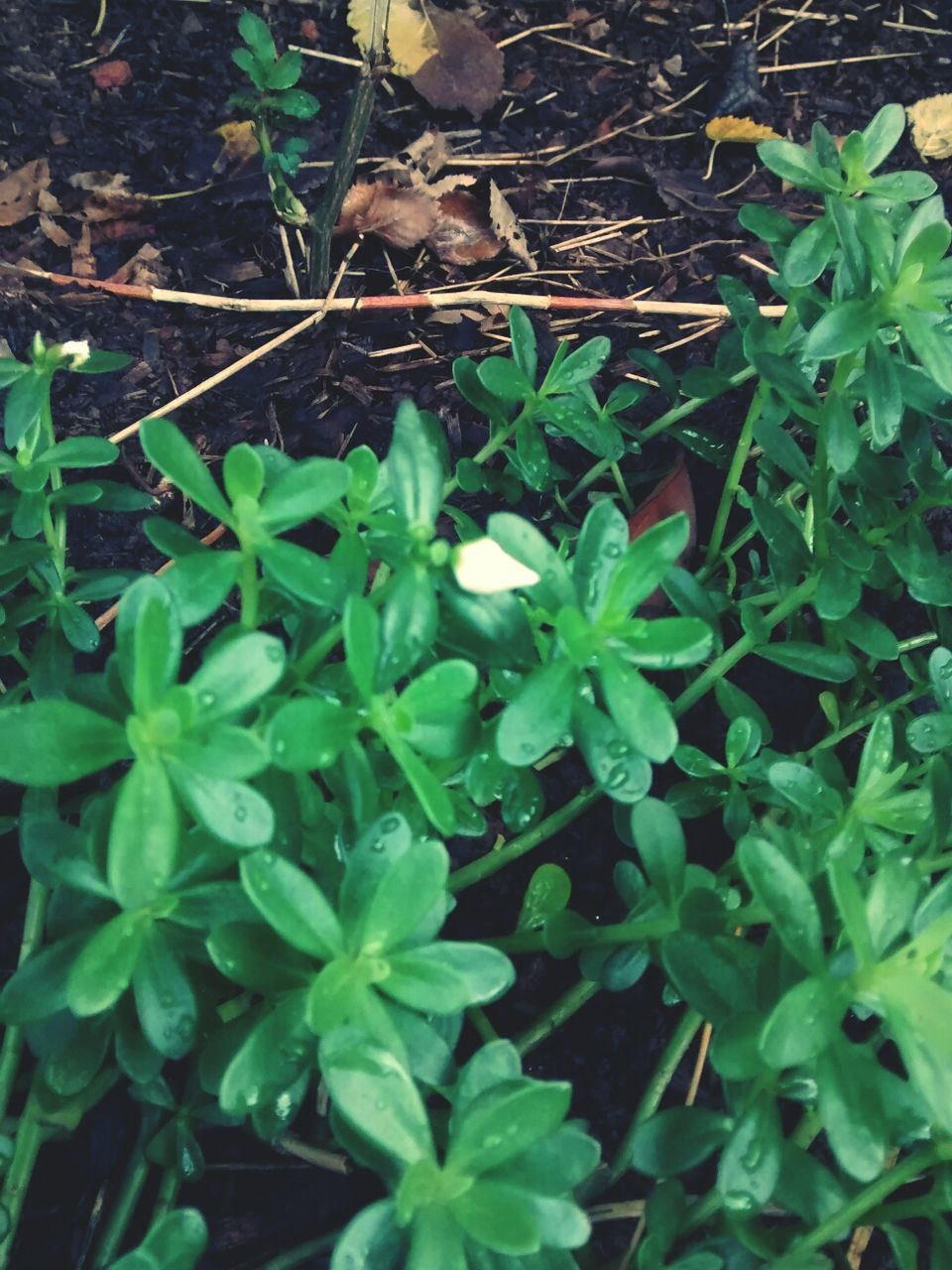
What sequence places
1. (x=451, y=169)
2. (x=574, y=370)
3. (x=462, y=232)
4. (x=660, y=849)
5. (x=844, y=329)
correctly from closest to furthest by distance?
(x=660, y=849)
(x=844, y=329)
(x=574, y=370)
(x=462, y=232)
(x=451, y=169)

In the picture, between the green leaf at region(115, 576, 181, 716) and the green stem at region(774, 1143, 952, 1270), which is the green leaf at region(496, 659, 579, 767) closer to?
the green leaf at region(115, 576, 181, 716)

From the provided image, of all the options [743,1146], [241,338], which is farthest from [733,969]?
[241,338]

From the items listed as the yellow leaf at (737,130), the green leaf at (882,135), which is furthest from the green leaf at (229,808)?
the yellow leaf at (737,130)

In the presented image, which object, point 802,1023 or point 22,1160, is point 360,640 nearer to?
point 802,1023

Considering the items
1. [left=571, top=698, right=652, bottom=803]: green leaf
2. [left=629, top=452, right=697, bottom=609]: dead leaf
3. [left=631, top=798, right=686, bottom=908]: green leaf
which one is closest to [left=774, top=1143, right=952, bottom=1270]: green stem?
[left=631, top=798, right=686, bottom=908]: green leaf

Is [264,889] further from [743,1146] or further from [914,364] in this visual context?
[914,364]

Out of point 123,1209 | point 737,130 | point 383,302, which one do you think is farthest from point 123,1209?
point 737,130
